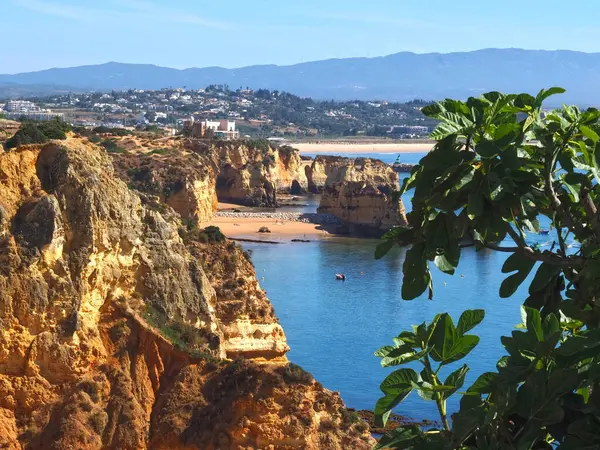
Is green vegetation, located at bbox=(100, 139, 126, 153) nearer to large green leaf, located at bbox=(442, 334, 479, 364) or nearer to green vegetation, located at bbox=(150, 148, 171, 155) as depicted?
green vegetation, located at bbox=(150, 148, 171, 155)

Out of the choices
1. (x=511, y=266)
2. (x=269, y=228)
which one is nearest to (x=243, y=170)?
(x=269, y=228)

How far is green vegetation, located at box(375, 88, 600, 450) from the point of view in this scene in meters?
4.31

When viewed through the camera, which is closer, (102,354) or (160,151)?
(102,354)

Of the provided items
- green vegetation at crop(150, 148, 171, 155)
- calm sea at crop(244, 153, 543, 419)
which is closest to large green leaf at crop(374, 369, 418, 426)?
calm sea at crop(244, 153, 543, 419)

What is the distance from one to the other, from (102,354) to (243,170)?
77358mm

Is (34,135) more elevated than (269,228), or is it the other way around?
(34,135)

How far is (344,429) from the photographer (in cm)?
1844

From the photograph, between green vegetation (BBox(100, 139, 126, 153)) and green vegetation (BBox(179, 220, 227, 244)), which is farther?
green vegetation (BBox(100, 139, 126, 153))

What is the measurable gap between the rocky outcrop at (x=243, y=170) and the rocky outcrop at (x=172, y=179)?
17.0 m

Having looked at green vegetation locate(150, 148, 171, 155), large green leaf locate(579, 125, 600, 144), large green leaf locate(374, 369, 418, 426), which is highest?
large green leaf locate(579, 125, 600, 144)

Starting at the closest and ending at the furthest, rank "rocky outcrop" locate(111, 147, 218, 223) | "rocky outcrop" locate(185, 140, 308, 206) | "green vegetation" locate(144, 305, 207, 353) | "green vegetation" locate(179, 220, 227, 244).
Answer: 1. "green vegetation" locate(144, 305, 207, 353)
2. "green vegetation" locate(179, 220, 227, 244)
3. "rocky outcrop" locate(111, 147, 218, 223)
4. "rocky outcrop" locate(185, 140, 308, 206)

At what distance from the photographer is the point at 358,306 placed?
4969 centimetres

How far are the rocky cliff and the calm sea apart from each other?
39.4ft

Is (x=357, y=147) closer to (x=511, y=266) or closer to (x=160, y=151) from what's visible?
(x=160, y=151)
